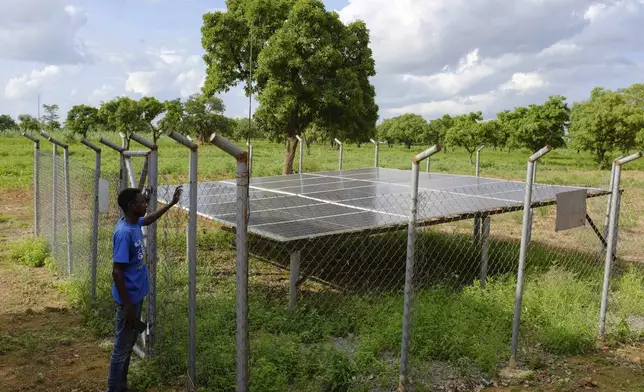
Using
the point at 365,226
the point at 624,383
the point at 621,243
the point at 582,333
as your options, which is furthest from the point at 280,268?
the point at 621,243

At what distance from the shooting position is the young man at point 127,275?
4164mm

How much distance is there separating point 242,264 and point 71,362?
300cm

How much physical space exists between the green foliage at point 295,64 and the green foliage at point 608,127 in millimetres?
25299

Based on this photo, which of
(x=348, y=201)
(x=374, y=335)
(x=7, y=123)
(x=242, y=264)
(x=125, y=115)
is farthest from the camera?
(x=7, y=123)

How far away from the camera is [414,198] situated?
432 centimetres

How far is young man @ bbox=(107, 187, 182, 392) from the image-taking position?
416 centimetres

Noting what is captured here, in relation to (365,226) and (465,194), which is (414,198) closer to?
(365,226)

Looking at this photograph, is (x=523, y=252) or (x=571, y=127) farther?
(x=571, y=127)

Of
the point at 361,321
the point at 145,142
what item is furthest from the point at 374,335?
the point at 145,142

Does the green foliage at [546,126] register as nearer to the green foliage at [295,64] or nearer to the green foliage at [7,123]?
the green foliage at [295,64]

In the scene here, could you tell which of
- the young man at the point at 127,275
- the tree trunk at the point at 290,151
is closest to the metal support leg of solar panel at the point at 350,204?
the young man at the point at 127,275

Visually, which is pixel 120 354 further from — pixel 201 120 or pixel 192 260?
pixel 201 120

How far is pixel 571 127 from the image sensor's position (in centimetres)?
4231

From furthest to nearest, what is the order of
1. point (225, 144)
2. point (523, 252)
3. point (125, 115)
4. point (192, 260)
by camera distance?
point (125, 115) → point (523, 252) → point (192, 260) → point (225, 144)
